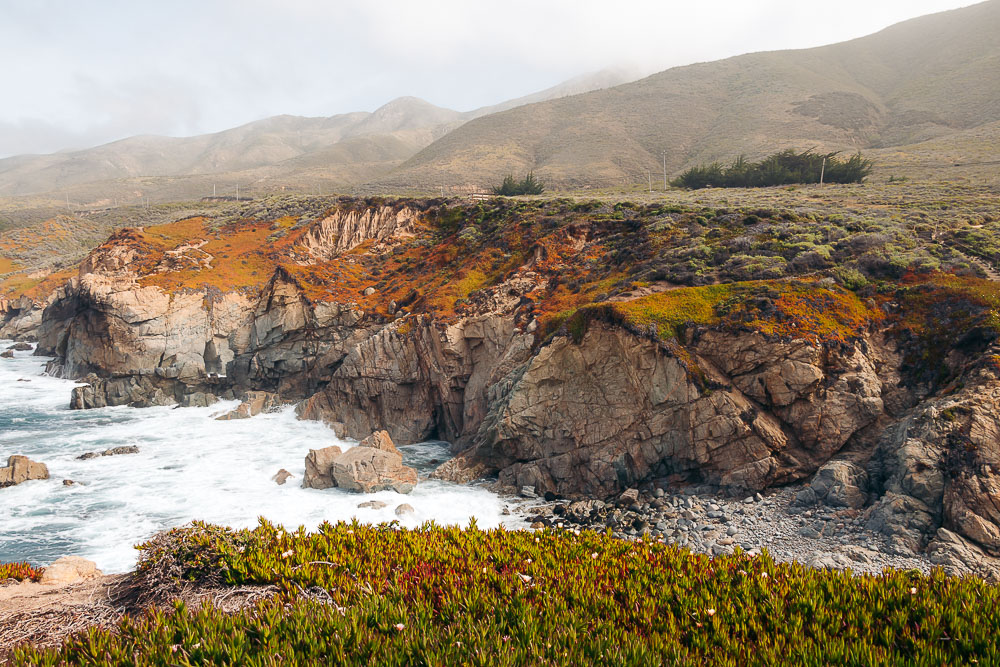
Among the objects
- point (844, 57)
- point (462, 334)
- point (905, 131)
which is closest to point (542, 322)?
point (462, 334)

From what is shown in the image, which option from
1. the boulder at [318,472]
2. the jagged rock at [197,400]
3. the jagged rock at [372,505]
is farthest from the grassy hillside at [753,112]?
the jagged rock at [372,505]

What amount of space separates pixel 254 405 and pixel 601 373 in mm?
25335

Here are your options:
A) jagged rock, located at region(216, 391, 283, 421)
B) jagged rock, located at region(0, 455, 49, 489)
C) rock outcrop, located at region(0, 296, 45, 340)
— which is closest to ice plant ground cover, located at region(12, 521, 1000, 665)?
jagged rock, located at region(0, 455, 49, 489)

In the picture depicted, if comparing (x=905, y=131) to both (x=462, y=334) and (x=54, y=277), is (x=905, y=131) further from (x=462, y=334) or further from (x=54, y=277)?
(x=54, y=277)

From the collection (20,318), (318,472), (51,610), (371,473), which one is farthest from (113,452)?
(20,318)

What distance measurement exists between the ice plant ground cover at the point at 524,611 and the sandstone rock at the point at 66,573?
6.02ft

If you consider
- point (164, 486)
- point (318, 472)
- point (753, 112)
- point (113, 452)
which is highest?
point (753, 112)

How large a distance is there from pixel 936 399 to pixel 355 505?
68.1 feet

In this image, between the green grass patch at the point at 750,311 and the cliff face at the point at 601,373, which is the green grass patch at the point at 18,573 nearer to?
the cliff face at the point at 601,373

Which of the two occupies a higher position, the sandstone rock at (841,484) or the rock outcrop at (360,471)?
the sandstone rock at (841,484)

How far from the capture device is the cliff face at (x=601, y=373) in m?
15.0

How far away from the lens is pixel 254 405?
34.0 metres

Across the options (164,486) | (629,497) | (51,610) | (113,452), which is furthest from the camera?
(113,452)

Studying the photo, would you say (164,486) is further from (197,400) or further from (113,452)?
(197,400)
